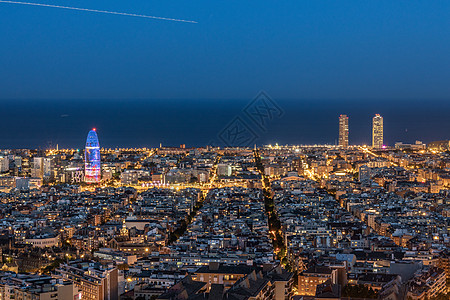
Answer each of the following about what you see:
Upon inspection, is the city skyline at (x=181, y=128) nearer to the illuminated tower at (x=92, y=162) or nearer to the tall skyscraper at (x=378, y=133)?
the tall skyscraper at (x=378, y=133)

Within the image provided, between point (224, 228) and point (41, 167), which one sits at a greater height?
point (41, 167)

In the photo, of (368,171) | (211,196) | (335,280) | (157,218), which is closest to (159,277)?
(335,280)

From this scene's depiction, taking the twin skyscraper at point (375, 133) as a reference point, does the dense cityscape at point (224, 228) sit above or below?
below

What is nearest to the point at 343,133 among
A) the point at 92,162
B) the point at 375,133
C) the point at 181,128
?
the point at 375,133

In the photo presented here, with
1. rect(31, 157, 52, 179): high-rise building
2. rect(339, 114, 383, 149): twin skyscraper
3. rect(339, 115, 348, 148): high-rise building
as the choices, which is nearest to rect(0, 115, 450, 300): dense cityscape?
rect(31, 157, 52, 179): high-rise building

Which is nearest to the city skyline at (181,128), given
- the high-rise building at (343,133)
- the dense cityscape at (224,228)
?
the high-rise building at (343,133)

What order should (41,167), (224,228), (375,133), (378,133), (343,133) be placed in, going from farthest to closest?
(343,133), (375,133), (378,133), (41,167), (224,228)

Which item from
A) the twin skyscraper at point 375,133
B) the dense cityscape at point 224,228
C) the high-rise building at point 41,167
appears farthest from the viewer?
the twin skyscraper at point 375,133

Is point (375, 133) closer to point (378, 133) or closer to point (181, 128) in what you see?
point (378, 133)
